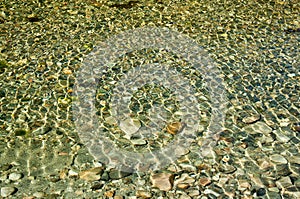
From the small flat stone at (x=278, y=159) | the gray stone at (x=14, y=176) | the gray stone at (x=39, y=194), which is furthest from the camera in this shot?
the small flat stone at (x=278, y=159)

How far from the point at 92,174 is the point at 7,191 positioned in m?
0.50

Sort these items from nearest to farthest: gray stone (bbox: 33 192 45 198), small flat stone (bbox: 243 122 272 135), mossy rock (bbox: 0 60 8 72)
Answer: gray stone (bbox: 33 192 45 198)
small flat stone (bbox: 243 122 272 135)
mossy rock (bbox: 0 60 8 72)

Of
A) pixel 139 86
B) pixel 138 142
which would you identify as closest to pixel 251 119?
pixel 138 142

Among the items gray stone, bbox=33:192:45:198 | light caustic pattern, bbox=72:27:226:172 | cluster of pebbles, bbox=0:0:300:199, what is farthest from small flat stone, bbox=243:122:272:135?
gray stone, bbox=33:192:45:198

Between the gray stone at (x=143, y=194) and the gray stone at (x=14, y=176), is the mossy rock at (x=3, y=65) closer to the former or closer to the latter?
the gray stone at (x=14, y=176)

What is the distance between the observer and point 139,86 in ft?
11.7

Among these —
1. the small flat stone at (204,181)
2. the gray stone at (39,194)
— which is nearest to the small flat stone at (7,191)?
the gray stone at (39,194)

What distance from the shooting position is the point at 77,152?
2.85 m

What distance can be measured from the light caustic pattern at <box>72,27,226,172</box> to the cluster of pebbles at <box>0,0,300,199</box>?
0.21 feet

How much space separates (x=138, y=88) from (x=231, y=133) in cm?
90

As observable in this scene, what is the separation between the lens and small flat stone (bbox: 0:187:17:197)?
252cm

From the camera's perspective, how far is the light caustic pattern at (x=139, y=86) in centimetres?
283

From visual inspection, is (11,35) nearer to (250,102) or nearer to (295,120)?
(250,102)

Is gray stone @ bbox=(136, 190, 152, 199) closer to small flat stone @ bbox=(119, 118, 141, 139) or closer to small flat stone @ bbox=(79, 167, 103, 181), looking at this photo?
small flat stone @ bbox=(79, 167, 103, 181)
